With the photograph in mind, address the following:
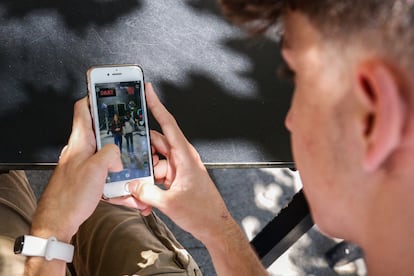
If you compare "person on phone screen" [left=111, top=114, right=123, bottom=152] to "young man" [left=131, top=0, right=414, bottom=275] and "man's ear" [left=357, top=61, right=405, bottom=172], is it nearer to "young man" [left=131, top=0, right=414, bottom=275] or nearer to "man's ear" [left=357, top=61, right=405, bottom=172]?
"young man" [left=131, top=0, right=414, bottom=275]

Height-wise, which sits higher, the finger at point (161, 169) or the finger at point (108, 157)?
the finger at point (108, 157)

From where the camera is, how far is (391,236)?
72 centimetres

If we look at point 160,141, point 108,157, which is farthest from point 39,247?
point 160,141

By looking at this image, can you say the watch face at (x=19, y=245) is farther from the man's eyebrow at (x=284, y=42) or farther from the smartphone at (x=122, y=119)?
the man's eyebrow at (x=284, y=42)

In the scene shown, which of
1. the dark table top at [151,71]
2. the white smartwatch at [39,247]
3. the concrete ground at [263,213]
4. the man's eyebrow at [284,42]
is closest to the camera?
the man's eyebrow at [284,42]

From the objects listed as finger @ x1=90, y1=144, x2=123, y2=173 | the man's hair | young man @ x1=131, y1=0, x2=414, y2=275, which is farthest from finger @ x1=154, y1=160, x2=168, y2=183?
the man's hair

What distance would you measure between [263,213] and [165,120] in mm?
984

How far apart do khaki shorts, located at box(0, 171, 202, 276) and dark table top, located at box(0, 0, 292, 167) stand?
173 millimetres

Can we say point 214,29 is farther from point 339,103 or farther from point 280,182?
point 280,182

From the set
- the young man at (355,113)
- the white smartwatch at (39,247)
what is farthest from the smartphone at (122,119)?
the young man at (355,113)

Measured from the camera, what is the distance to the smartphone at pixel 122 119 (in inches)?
45.6

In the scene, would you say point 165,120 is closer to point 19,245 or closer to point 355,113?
point 19,245

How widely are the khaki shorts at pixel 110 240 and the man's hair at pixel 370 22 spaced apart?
2.42 ft

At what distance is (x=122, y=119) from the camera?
3.85 ft
